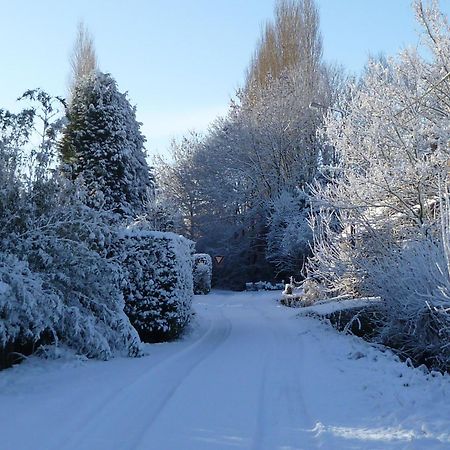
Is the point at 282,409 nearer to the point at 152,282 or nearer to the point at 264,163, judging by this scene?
the point at 152,282

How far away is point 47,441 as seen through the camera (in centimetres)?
475

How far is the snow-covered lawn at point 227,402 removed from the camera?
15.9 feet

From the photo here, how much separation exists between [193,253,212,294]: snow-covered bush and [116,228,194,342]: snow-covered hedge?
61.3 feet

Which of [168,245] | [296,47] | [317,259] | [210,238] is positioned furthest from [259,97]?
[168,245]

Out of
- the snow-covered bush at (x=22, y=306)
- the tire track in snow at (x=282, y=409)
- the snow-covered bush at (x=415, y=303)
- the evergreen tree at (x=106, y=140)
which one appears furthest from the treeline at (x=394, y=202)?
the evergreen tree at (x=106, y=140)

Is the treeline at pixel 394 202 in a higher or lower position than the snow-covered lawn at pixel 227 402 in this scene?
higher

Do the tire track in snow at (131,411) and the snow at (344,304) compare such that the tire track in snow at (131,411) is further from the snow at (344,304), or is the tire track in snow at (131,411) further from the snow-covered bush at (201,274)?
the snow-covered bush at (201,274)

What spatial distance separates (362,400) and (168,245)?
5953 mm

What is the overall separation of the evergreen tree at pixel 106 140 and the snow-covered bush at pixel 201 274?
8967mm

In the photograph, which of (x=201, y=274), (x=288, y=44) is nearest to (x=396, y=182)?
(x=201, y=274)

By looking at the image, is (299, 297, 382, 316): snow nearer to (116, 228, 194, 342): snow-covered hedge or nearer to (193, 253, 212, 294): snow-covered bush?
(116, 228, 194, 342): snow-covered hedge

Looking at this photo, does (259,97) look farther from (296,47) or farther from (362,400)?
(362,400)

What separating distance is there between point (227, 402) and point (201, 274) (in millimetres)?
24336

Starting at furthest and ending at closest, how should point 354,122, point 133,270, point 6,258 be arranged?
point 354,122 → point 133,270 → point 6,258
